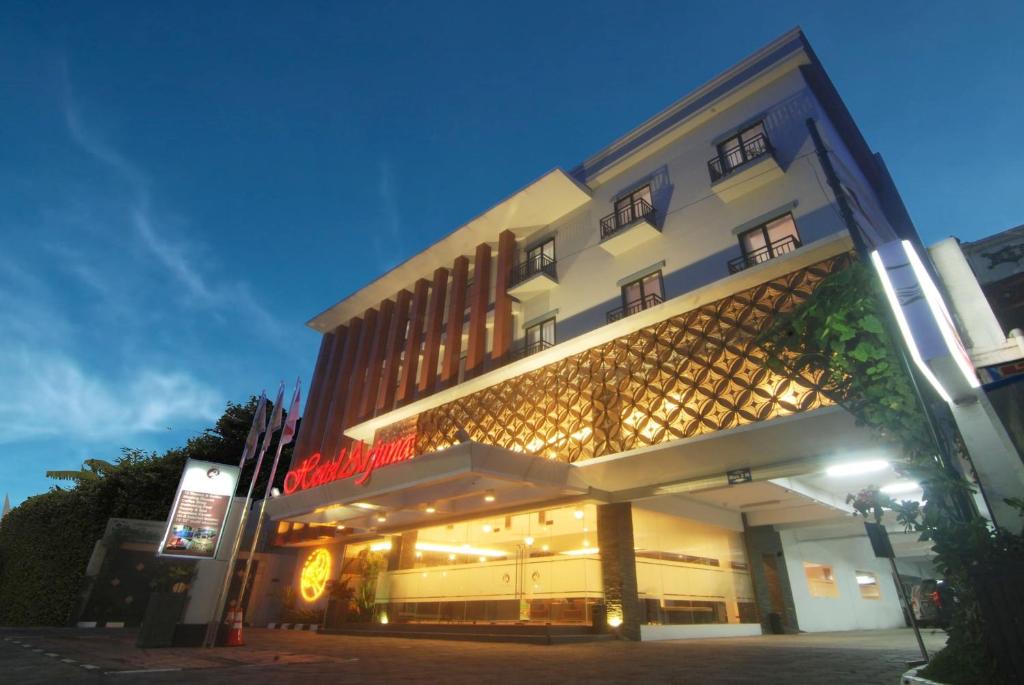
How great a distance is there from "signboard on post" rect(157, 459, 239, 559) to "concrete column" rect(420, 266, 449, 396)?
9.41 m

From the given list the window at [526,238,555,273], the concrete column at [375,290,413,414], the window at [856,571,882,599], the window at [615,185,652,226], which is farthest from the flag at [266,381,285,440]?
the window at [856,571,882,599]

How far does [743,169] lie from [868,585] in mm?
19966

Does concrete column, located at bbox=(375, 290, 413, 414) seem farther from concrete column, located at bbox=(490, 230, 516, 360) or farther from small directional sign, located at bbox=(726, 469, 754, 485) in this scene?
small directional sign, located at bbox=(726, 469, 754, 485)

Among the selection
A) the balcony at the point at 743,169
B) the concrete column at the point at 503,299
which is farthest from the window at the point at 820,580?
the balcony at the point at 743,169

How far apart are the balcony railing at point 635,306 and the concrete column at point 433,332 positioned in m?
8.63

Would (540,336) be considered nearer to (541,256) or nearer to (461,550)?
(541,256)

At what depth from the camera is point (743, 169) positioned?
→ 15406 millimetres

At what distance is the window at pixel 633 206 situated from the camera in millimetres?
18688

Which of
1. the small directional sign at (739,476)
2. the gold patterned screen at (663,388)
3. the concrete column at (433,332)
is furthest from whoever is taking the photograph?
the concrete column at (433,332)

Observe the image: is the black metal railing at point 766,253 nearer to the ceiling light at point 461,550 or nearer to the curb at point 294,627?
the ceiling light at point 461,550

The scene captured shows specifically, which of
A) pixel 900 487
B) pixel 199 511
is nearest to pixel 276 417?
pixel 199 511

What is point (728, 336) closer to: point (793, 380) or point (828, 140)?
point (793, 380)

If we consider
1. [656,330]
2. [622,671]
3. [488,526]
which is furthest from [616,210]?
[622,671]

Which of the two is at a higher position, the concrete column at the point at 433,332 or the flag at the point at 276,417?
the concrete column at the point at 433,332
